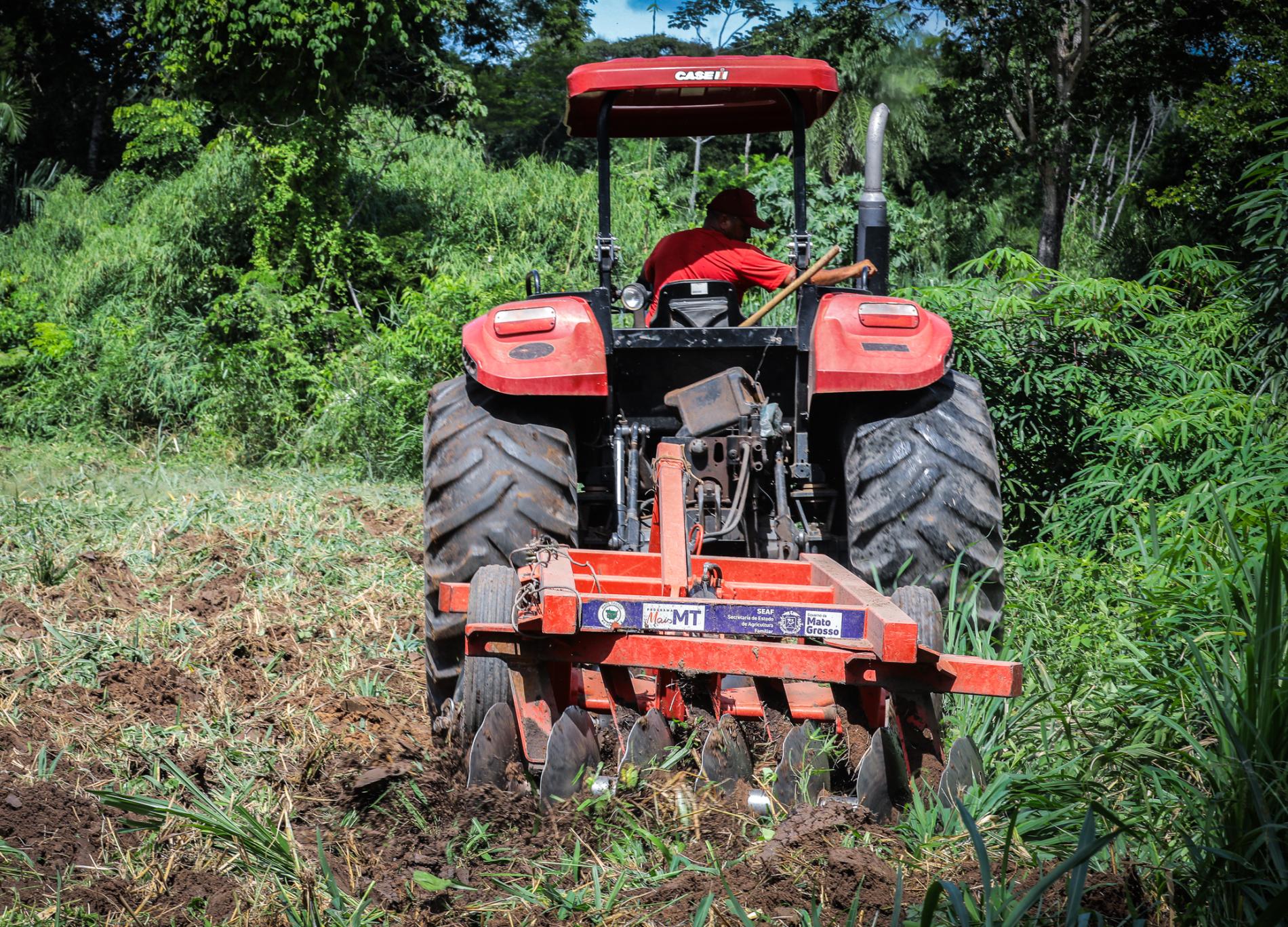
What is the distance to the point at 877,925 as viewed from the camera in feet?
8.16

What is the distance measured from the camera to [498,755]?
306 cm

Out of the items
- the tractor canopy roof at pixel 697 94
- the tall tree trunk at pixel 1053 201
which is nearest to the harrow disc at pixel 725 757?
the tractor canopy roof at pixel 697 94

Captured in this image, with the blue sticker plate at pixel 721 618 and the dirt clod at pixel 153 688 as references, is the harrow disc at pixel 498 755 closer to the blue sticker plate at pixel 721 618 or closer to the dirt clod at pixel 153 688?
the blue sticker plate at pixel 721 618

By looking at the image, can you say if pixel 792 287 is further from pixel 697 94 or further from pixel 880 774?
Answer: pixel 880 774

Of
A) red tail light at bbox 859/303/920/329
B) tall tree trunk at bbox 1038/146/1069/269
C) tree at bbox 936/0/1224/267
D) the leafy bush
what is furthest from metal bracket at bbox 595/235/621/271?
tall tree trunk at bbox 1038/146/1069/269

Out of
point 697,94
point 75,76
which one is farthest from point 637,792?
point 75,76

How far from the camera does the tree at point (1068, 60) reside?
39.2 ft

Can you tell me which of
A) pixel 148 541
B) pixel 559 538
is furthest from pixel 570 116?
pixel 148 541

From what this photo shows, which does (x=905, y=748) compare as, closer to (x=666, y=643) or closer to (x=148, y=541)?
(x=666, y=643)

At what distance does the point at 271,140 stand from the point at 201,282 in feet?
7.16

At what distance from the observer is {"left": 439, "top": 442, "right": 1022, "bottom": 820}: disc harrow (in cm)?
289

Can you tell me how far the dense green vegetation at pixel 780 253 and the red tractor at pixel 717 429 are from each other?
21.5 inches

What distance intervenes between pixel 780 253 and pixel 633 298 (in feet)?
21.6

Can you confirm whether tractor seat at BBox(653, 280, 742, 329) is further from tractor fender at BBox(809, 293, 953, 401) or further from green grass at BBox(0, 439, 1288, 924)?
green grass at BBox(0, 439, 1288, 924)
